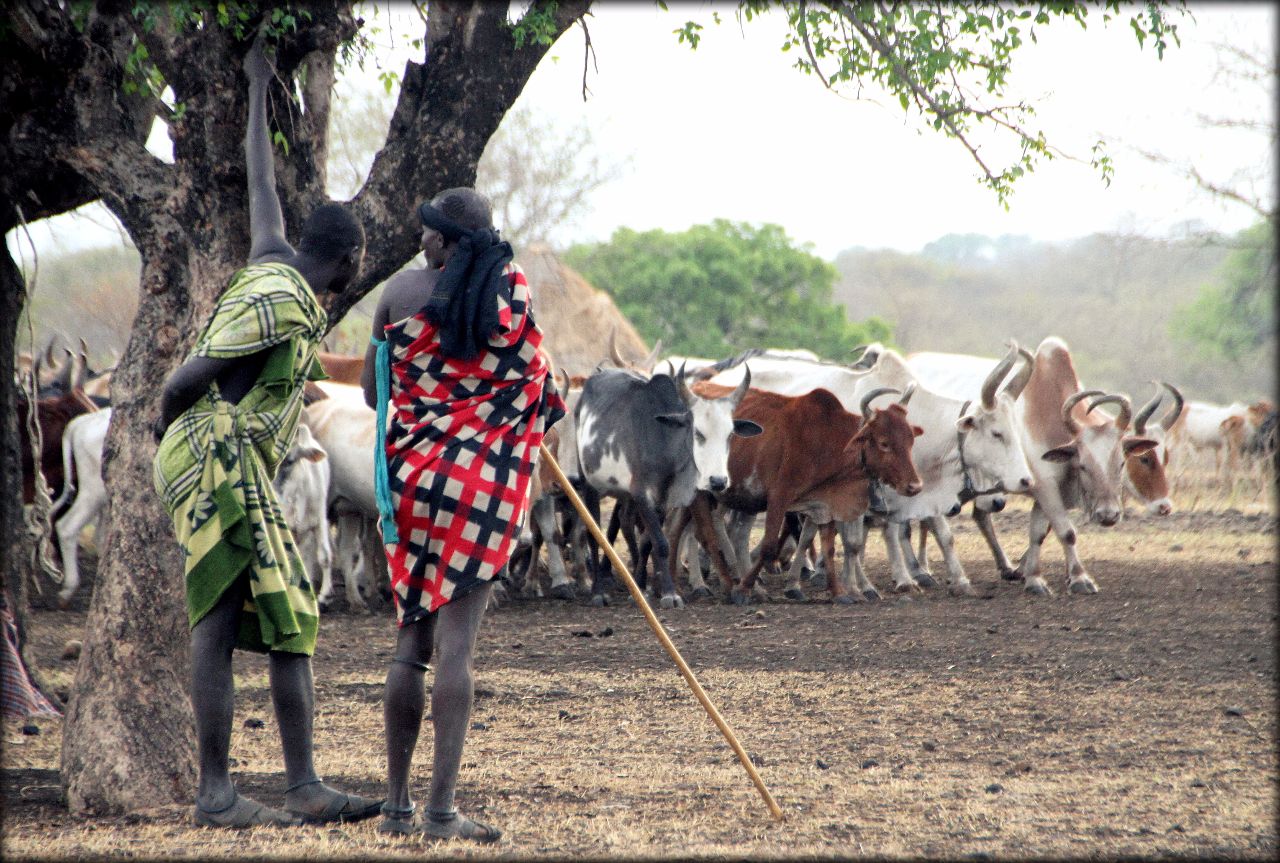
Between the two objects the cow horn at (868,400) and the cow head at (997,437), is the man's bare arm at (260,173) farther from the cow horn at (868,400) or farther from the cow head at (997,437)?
the cow head at (997,437)

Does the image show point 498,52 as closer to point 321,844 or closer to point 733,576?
point 321,844

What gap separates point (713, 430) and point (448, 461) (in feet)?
22.6

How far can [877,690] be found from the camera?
7180 millimetres

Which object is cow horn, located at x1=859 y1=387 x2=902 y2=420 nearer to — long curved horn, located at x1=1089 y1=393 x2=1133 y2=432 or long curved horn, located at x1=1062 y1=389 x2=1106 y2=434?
long curved horn, located at x1=1062 y1=389 x2=1106 y2=434

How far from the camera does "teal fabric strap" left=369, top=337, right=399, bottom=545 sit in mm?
4148

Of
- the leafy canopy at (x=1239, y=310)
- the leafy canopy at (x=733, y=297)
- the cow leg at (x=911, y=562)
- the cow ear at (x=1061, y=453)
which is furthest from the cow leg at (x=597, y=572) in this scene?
the leafy canopy at (x=733, y=297)

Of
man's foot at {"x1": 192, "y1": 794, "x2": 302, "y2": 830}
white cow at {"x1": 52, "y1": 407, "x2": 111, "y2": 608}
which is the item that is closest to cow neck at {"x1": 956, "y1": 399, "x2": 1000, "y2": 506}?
white cow at {"x1": 52, "y1": 407, "x2": 111, "y2": 608}

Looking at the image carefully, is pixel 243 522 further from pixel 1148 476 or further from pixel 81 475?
pixel 1148 476

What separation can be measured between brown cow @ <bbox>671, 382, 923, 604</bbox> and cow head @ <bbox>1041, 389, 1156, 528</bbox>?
1371 millimetres

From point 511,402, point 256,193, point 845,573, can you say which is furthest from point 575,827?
point 845,573

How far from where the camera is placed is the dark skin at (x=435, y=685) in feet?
13.5

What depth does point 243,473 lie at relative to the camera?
4270 mm

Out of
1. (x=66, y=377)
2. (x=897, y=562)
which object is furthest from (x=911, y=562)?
(x=66, y=377)

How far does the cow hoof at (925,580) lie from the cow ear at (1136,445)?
6.34 feet
